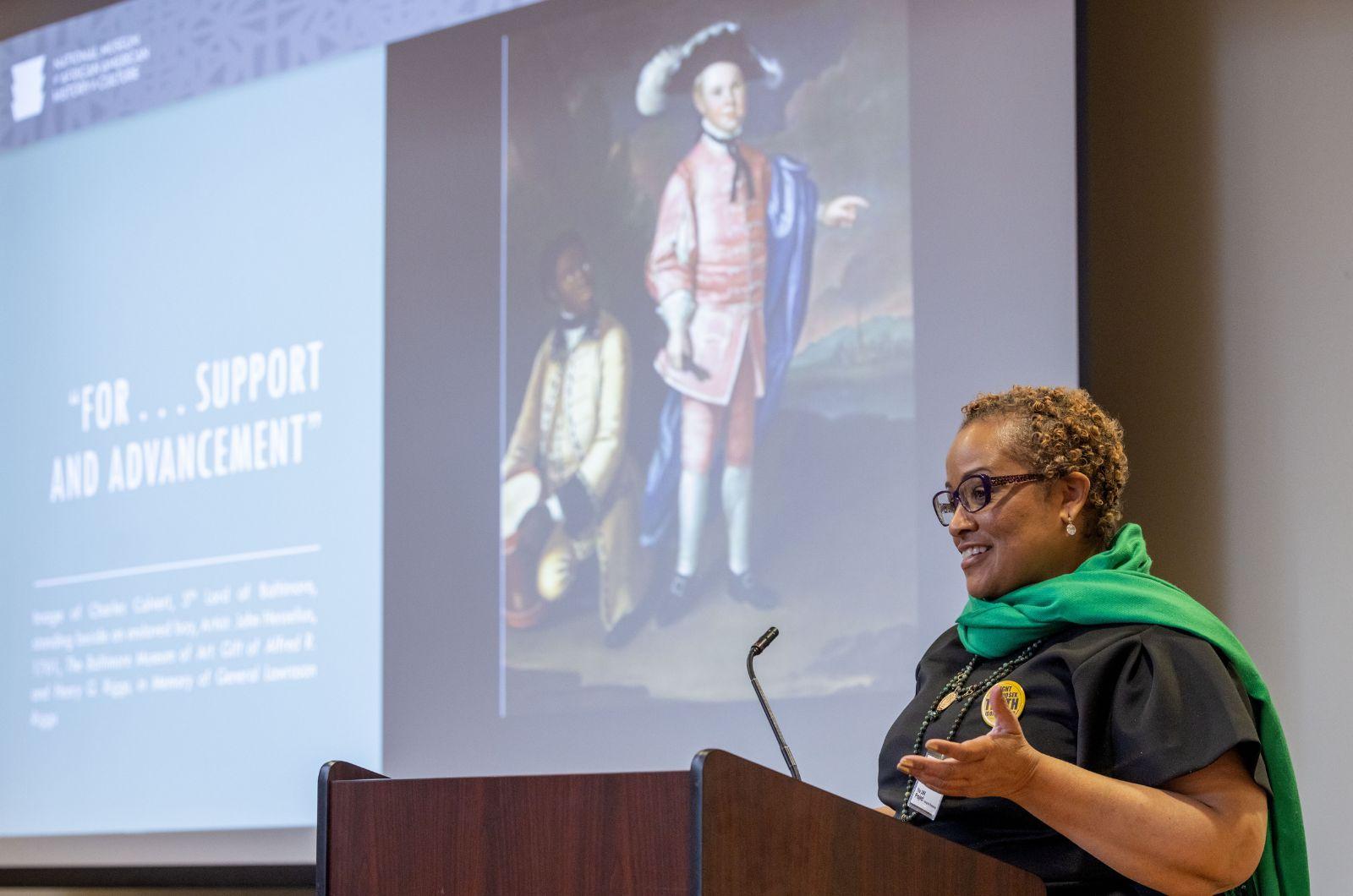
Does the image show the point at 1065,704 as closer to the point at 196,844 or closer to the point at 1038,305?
the point at 1038,305

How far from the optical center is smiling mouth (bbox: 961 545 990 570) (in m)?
1.72

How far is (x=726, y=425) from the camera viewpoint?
3010 millimetres

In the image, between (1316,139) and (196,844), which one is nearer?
(1316,139)

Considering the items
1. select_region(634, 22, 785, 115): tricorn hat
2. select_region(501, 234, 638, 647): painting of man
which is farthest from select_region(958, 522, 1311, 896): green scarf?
select_region(634, 22, 785, 115): tricorn hat

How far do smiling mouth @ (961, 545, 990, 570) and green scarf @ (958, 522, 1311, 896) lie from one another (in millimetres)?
50

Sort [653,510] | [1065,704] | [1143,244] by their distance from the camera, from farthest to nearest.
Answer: [653,510] → [1143,244] → [1065,704]

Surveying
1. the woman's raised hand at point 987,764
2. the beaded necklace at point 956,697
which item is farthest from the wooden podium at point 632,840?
the beaded necklace at point 956,697

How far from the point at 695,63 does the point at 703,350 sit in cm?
61

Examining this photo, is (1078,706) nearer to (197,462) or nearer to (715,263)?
(715,263)

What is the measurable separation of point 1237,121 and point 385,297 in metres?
1.85

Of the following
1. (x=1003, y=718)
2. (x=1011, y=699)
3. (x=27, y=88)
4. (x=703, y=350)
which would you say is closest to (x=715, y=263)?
(x=703, y=350)

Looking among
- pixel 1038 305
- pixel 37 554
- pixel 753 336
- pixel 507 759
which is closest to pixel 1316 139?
pixel 1038 305

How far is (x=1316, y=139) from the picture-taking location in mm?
2748

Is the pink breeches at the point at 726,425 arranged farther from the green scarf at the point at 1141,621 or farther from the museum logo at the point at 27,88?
the museum logo at the point at 27,88
